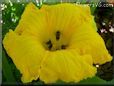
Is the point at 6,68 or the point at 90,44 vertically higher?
the point at 90,44

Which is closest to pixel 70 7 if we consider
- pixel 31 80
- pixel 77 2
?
pixel 77 2

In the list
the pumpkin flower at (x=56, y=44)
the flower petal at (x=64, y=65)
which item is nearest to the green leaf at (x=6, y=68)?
the pumpkin flower at (x=56, y=44)

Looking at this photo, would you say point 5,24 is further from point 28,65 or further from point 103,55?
point 103,55

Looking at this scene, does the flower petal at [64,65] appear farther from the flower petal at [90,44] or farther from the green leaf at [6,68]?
the green leaf at [6,68]

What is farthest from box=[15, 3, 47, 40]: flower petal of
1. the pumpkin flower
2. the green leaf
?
the green leaf

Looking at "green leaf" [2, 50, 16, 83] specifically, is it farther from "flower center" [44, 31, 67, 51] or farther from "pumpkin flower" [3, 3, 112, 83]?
"flower center" [44, 31, 67, 51]

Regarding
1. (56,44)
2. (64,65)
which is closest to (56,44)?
(56,44)

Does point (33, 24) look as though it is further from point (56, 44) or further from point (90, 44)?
point (90, 44)
